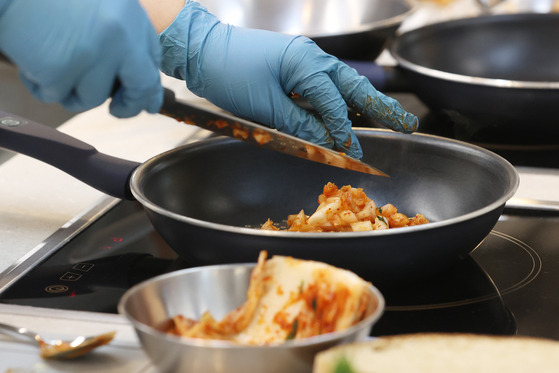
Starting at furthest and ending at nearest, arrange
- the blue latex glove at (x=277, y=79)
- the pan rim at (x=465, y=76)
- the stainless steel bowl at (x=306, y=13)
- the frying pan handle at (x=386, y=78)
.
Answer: the stainless steel bowl at (x=306, y=13)
the frying pan handle at (x=386, y=78)
the pan rim at (x=465, y=76)
the blue latex glove at (x=277, y=79)

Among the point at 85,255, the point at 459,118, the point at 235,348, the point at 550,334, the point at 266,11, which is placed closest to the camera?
the point at 235,348

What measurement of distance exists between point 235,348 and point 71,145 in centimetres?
65

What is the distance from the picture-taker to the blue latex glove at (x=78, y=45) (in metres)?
0.90

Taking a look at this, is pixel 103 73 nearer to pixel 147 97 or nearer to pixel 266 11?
pixel 147 97

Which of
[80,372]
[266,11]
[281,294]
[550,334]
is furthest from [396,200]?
[266,11]

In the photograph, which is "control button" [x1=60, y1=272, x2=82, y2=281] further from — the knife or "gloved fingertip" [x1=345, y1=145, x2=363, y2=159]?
"gloved fingertip" [x1=345, y1=145, x2=363, y2=159]

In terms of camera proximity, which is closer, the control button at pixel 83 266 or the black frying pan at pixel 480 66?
the control button at pixel 83 266

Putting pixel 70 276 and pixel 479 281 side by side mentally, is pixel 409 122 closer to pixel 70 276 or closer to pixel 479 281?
pixel 479 281

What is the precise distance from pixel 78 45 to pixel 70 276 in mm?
337

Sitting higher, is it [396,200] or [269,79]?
[269,79]

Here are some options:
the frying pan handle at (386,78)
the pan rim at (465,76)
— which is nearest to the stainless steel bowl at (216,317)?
the pan rim at (465,76)

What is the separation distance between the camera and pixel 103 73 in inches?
37.1

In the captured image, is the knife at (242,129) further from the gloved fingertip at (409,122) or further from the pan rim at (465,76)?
the pan rim at (465,76)

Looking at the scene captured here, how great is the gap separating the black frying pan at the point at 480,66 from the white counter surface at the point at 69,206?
0.39ft
